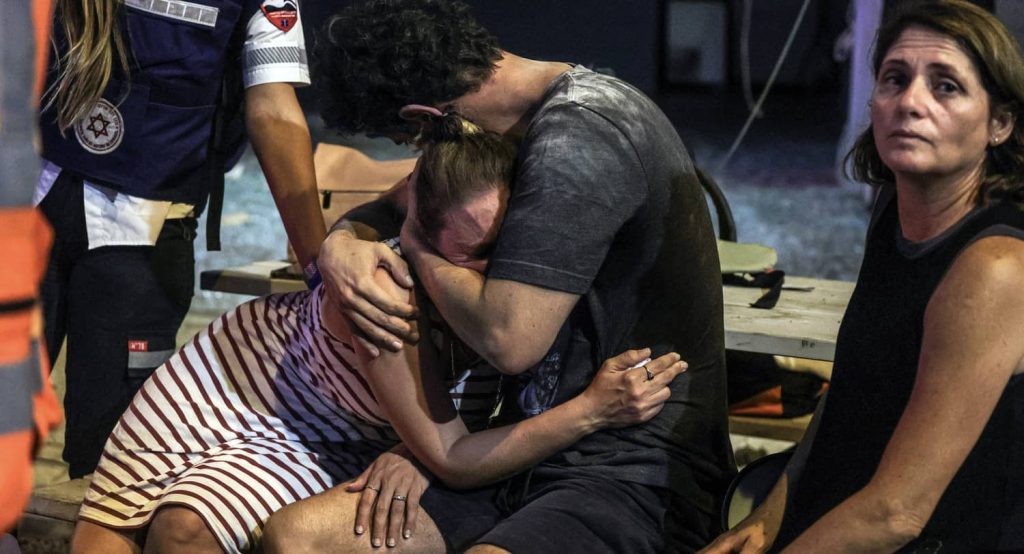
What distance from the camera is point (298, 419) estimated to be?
2.20 m

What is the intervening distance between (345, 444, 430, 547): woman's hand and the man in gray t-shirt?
0.03m

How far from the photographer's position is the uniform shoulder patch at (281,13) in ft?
7.93

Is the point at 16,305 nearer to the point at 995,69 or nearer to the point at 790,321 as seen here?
the point at 995,69

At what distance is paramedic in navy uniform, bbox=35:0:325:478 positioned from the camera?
90.7 inches

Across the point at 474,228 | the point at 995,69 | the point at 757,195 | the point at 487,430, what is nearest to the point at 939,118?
the point at 995,69

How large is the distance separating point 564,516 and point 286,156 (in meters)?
0.99

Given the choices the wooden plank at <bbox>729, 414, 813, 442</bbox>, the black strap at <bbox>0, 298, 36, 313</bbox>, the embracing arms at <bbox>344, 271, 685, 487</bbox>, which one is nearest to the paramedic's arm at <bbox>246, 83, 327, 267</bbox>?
the embracing arms at <bbox>344, 271, 685, 487</bbox>

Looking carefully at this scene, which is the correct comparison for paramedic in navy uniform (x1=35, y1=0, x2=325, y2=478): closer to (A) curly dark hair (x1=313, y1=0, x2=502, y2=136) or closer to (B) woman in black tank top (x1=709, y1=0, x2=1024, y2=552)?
(A) curly dark hair (x1=313, y1=0, x2=502, y2=136)

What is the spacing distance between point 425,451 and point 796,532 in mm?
577

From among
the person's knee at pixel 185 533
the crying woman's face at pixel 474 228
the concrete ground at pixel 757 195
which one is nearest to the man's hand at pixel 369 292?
the crying woman's face at pixel 474 228

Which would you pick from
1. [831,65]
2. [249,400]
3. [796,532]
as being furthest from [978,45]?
[831,65]

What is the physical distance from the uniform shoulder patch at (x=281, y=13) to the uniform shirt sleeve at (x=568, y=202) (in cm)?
79

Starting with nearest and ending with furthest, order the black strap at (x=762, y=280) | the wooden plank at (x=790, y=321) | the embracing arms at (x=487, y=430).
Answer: the embracing arms at (x=487, y=430) → the wooden plank at (x=790, y=321) → the black strap at (x=762, y=280)

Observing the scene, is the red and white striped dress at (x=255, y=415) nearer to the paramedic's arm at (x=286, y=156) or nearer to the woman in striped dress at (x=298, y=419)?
the woman in striped dress at (x=298, y=419)
